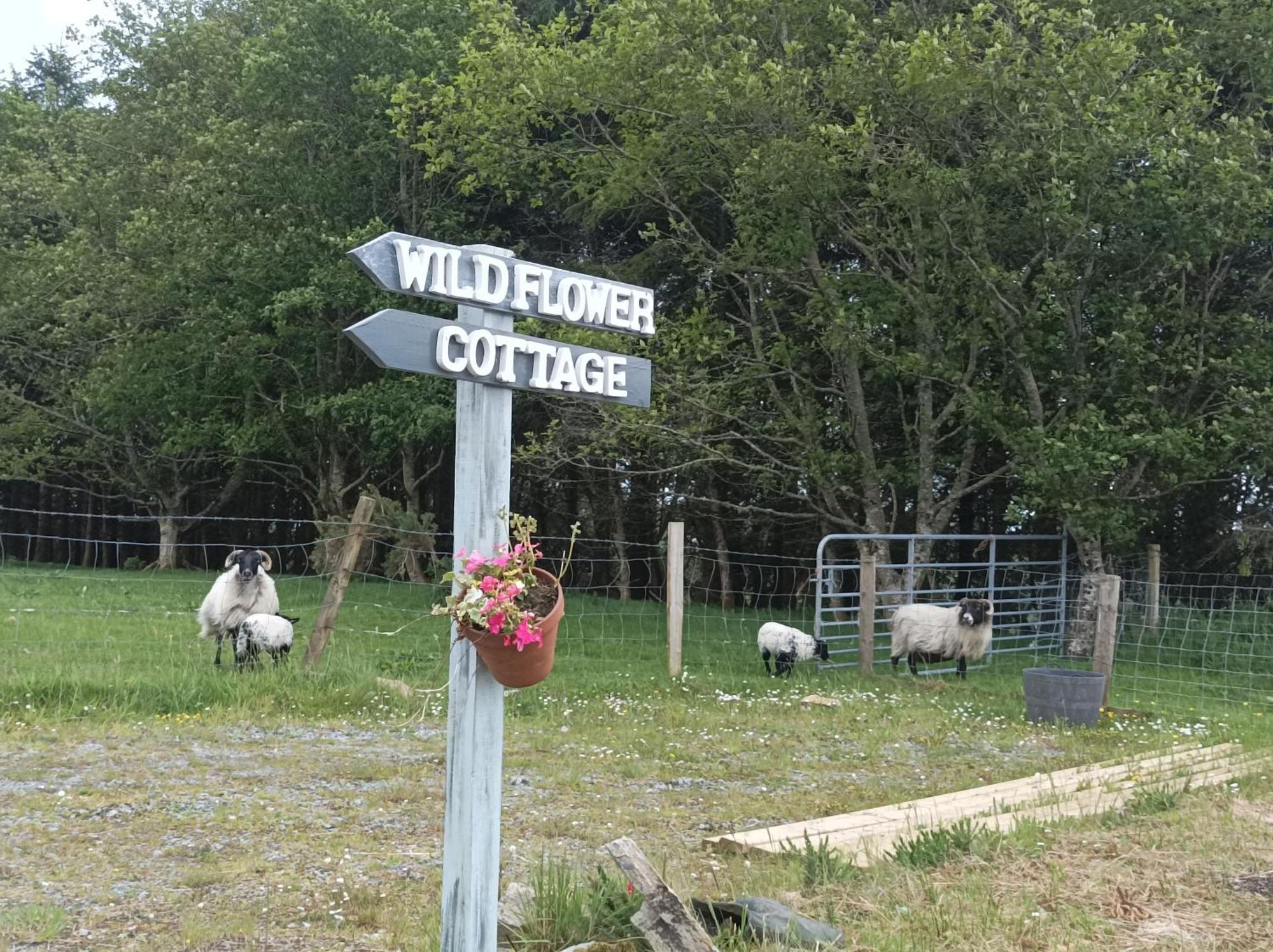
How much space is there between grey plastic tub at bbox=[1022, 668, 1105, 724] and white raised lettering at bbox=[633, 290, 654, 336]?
22.5 ft

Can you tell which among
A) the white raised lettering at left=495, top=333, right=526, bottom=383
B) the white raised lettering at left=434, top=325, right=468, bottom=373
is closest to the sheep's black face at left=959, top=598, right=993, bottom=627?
the white raised lettering at left=495, top=333, right=526, bottom=383

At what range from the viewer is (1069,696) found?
995cm

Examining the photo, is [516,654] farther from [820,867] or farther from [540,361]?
[820,867]

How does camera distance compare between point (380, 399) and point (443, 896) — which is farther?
point (380, 399)

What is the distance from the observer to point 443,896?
148 inches

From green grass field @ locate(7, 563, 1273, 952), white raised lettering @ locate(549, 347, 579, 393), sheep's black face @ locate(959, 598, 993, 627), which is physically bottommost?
green grass field @ locate(7, 563, 1273, 952)

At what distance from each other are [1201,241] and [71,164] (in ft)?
74.3

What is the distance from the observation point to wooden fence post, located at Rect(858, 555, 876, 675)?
42.7 ft

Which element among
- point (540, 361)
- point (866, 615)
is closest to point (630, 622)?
point (866, 615)

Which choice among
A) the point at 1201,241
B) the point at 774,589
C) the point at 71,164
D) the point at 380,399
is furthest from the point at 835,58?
the point at 71,164

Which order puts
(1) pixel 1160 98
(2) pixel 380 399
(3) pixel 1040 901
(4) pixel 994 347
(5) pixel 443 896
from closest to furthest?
(5) pixel 443 896, (3) pixel 1040 901, (1) pixel 1160 98, (4) pixel 994 347, (2) pixel 380 399

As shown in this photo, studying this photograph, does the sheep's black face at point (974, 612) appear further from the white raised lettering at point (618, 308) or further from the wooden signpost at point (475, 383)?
the wooden signpost at point (475, 383)

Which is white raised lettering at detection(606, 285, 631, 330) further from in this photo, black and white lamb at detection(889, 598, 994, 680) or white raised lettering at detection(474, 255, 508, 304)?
black and white lamb at detection(889, 598, 994, 680)

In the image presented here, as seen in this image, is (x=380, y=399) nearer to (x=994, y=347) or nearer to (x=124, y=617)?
(x=124, y=617)
